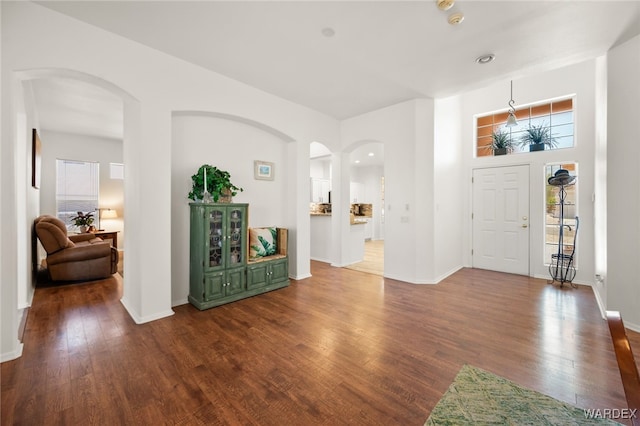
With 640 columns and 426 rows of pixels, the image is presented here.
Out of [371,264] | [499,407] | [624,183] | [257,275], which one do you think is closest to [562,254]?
[624,183]

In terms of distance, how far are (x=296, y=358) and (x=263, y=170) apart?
10.0 ft

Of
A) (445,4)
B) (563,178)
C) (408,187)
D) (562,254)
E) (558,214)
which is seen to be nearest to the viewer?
(445,4)

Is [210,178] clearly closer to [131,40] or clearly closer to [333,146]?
[131,40]

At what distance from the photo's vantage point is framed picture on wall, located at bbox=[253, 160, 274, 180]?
4.43 m

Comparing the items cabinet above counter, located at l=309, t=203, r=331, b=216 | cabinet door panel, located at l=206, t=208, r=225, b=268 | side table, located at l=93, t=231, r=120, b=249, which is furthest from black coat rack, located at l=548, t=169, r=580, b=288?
side table, located at l=93, t=231, r=120, b=249

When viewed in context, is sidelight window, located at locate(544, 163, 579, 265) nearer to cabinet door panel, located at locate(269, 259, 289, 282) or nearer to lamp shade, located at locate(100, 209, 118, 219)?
cabinet door panel, located at locate(269, 259, 289, 282)

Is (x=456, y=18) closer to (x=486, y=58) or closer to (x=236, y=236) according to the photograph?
(x=486, y=58)

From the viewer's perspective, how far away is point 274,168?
472 centimetres

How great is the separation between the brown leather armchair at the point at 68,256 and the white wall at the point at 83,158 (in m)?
2.12

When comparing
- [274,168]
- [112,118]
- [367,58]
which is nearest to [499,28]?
[367,58]

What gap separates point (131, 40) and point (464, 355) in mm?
4650

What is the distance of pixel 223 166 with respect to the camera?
4047 mm

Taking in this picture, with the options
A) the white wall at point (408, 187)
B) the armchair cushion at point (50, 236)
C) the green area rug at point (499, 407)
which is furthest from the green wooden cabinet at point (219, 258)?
the green area rug at point (499, 407)

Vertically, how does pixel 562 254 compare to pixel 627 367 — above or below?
below
